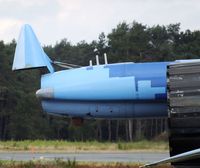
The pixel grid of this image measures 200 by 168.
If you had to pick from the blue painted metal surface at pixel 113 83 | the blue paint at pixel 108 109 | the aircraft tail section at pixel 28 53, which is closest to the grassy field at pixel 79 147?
the aircraft tail section at pixel 28 53

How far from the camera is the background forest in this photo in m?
79.2

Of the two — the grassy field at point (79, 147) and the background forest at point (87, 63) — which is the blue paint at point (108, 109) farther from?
the background forest at point (87, 63)

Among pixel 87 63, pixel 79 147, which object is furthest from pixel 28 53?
pixel 87 63

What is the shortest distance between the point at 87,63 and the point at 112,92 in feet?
256

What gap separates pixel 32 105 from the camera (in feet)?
303

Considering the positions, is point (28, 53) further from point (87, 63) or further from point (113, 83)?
point (87, 63)

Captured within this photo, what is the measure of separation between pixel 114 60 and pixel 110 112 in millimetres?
61228

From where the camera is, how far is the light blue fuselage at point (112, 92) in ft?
55.8

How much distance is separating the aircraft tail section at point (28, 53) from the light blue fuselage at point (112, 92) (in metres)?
3.22

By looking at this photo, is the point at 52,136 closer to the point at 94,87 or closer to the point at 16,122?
the point at 16,122

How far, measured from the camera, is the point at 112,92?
1734 cm

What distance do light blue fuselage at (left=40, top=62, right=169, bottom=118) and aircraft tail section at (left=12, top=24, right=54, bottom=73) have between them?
10.6 ft

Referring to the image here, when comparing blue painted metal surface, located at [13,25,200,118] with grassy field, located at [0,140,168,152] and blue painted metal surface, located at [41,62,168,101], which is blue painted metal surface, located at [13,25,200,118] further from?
grassy field, located at [0,140,168,152]

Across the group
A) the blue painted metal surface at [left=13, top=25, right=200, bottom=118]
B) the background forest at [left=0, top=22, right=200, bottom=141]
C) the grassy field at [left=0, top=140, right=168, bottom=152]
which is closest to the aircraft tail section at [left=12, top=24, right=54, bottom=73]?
the blue painted metal surface at [left=13, top=25, right=200, bottom=118]
